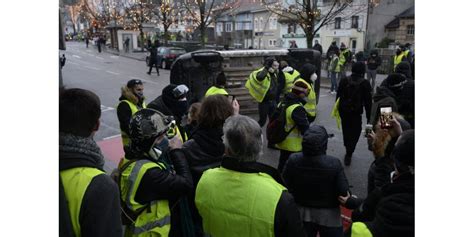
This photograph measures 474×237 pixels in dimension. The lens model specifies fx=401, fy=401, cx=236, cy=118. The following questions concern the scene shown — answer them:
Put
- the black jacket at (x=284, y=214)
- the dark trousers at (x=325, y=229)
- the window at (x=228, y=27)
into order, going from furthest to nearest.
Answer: the window at (x=228, y=27), the dark trousers at (x=325, y=229), the black jacket at (x=284, y=214)

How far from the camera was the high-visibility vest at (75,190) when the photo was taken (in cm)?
176

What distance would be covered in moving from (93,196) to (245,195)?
79cm

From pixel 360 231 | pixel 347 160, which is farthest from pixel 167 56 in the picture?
pixel 360 231

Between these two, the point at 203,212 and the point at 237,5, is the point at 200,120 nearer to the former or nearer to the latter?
the point at 203,212

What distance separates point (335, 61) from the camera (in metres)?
14.3

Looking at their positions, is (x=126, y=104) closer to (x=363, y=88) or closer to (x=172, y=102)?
(x=172, y=102)

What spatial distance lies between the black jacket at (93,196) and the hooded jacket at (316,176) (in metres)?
1.62

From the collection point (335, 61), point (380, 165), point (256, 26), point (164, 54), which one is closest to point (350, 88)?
point (380, 165)

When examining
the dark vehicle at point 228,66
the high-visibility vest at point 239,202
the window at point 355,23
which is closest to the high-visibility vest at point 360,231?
the high-visibility vest at point 239,202

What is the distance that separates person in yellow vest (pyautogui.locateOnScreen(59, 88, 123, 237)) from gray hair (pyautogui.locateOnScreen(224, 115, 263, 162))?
71cm

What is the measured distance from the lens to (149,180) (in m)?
Answer: 2.40

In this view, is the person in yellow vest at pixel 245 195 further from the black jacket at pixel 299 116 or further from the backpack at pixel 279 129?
the backpack at pixel 279 129
